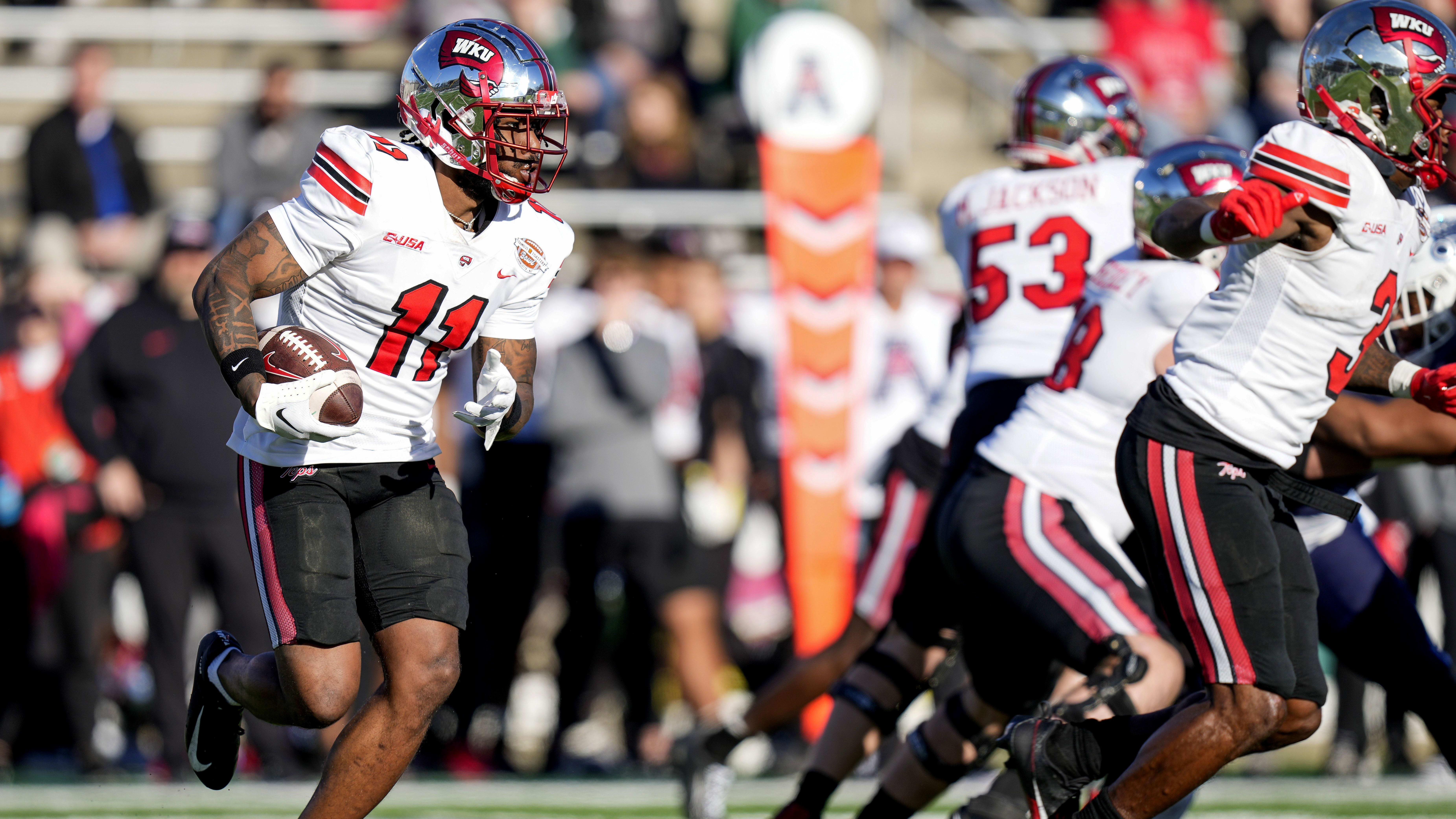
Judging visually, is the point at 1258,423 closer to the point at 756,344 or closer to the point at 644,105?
the point at 756,344

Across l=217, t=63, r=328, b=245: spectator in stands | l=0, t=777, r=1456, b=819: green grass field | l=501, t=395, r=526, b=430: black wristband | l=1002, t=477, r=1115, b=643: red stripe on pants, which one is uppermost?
l=501, t=395, r=526, b=430: black wristband

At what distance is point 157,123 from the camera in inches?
451

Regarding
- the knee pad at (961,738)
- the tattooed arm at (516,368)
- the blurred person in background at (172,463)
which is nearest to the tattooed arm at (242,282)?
the tattooed arm at (516,368)

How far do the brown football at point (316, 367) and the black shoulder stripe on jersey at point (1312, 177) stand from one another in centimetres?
201

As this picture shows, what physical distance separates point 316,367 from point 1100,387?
6.71 ft

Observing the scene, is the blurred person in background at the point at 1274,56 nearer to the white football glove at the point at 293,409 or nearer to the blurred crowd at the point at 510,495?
the blurred crowd at the point at 510,495

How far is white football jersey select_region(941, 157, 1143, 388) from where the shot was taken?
5.00 metres

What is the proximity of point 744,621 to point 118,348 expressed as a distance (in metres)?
3.30

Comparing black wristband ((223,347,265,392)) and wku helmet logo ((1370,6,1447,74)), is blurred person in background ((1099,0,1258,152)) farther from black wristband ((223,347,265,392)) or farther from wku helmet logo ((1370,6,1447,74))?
black wristband ((223,347,265,392))

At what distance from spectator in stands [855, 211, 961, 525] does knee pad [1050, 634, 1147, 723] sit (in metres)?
3.86

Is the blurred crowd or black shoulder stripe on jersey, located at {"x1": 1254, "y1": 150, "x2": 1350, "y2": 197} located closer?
black shoulder stripe on jersey, located at {"x1": 1254, "y1": 150, "x2": 1350, "y2": 197}

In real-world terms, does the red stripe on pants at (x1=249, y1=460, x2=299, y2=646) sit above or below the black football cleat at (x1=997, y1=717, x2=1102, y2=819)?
above

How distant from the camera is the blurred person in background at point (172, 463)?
7281 mm

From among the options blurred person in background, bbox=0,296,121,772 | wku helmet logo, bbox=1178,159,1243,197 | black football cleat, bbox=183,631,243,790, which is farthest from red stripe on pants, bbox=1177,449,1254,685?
blurred person in background, bbox=0,296,121,772
